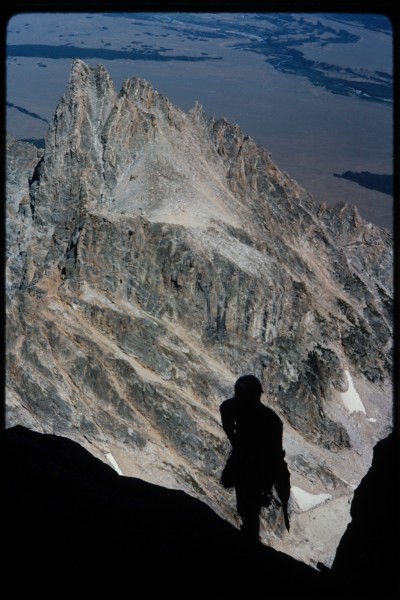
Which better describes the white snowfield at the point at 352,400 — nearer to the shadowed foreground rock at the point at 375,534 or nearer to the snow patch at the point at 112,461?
the snow patch at the point at 112,461

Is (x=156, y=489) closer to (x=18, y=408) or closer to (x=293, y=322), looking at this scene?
(x=18, y=408)

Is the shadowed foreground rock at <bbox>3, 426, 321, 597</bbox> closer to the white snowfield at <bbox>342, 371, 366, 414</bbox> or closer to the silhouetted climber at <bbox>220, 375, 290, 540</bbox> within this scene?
the silhouetted climber at <bbox>220, 375, 290, 540</bbox>

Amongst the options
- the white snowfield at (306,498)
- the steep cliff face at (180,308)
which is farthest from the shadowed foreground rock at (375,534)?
the white snowfield at (306,498)

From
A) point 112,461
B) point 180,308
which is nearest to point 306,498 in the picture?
point 112,461

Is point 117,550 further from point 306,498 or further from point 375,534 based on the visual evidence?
point 306,498

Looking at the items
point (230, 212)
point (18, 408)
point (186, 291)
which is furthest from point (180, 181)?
point (18, 408)
